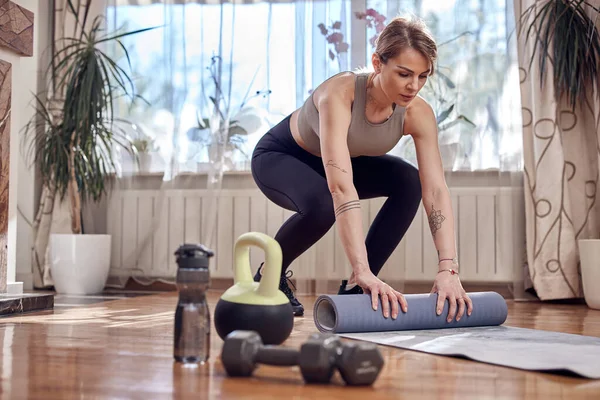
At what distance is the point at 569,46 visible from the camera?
A: 127 inches

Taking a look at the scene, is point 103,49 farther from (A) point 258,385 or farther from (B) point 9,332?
(A) point 258,385

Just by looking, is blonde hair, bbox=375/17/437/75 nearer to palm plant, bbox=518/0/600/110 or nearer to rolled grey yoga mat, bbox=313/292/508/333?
rolled grey yoga mat, bbox=313/292/508/333

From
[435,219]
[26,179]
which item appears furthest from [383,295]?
[26,179]

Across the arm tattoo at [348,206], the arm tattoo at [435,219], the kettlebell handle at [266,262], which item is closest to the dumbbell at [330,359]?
the kettlebell handle at [266,262]

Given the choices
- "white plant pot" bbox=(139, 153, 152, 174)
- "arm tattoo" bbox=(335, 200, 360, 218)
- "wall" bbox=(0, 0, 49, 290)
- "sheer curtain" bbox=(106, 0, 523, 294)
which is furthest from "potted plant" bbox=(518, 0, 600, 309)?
"wall" bbox=(0, 0, 49, 290)

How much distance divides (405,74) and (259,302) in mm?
785

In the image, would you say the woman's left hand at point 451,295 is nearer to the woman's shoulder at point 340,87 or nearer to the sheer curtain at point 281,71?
the woman's shoulder at point 340,87

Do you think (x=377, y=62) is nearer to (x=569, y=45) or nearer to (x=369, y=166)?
(x=369, y=166)

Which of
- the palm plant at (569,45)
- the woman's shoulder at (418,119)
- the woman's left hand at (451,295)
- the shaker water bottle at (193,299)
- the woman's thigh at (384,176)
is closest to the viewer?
the shaker water bottle at (193,299)

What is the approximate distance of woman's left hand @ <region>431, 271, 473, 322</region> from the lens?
1.84m

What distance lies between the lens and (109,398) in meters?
1.05

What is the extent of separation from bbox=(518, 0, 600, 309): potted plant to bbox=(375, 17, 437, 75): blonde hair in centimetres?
151

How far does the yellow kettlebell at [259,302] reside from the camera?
→ 1.42 meters

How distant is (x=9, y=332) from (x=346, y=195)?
37.0 inches
